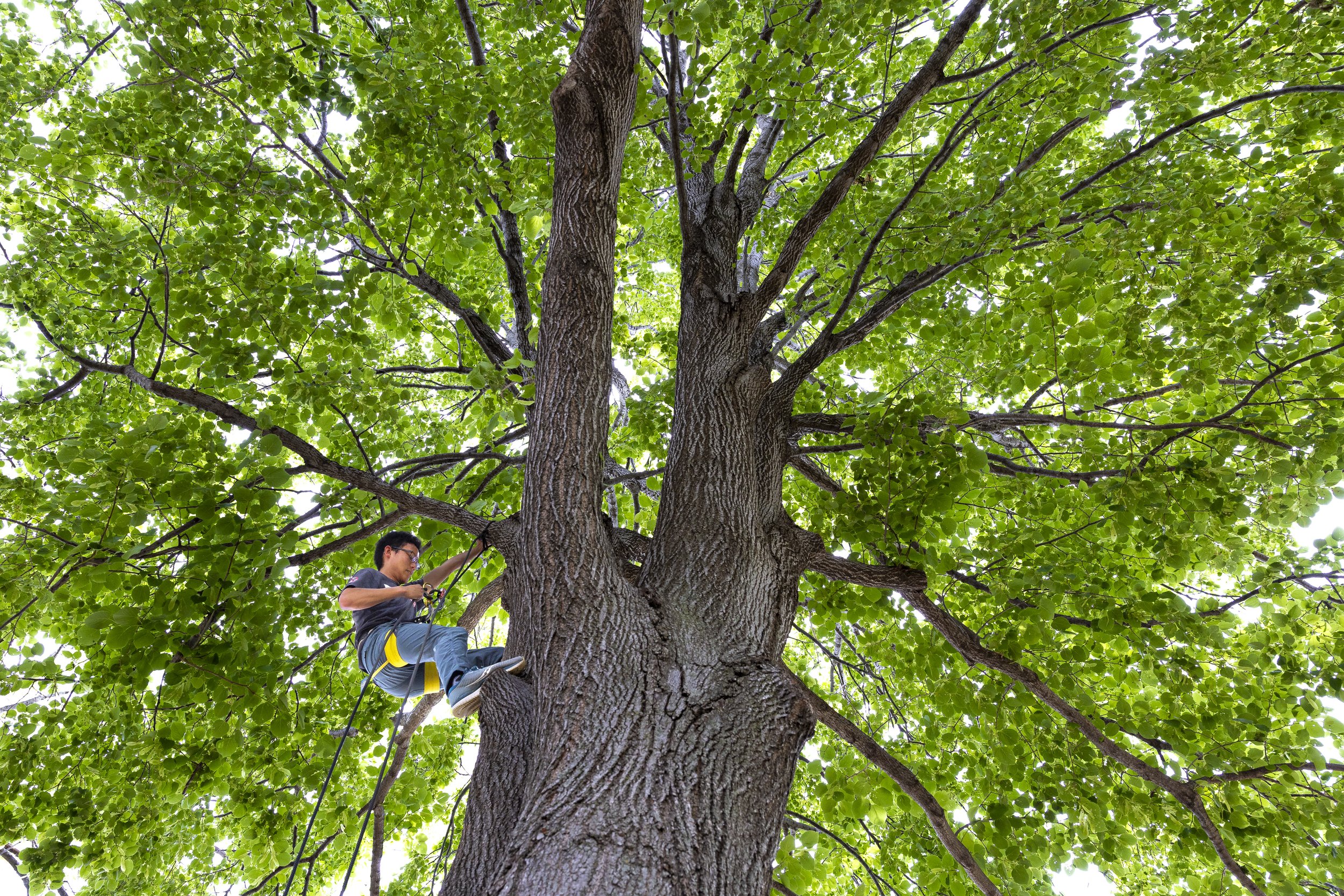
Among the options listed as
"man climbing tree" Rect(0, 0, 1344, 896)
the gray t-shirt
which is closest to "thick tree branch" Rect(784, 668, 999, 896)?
"man climbing tree" Rect(0, 0, 1344, 896)

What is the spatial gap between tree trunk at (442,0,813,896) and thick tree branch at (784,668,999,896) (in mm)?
250

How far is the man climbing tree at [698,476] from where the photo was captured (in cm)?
239

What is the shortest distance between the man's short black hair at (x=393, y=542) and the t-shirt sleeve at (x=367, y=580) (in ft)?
1.25

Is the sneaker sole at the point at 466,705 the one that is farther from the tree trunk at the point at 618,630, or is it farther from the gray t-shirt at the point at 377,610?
the gray t-shirt at the point at 377,610

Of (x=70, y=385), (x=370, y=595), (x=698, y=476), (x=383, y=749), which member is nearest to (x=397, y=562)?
(x=370, y=595)

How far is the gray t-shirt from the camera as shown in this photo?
3648 mm

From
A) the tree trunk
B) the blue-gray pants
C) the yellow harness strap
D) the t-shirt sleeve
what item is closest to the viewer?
the tree trunk

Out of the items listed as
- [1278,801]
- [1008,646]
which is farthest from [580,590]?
[1278,801]

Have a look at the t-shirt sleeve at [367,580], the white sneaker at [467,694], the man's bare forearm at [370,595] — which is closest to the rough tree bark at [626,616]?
the white sneaker at [467,694]

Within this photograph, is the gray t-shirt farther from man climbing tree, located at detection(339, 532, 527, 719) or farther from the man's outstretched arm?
the man's outstretched arm

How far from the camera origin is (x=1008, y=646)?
117 inches

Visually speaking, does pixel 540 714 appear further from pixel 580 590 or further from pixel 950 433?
pixel 950 433

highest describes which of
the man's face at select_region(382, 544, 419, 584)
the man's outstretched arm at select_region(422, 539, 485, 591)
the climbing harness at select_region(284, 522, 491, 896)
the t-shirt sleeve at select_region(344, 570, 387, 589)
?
the man's face at select_region(382, 544, 419, 584)

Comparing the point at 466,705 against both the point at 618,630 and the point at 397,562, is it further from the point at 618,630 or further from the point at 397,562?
the point at 397,562
